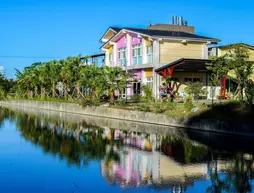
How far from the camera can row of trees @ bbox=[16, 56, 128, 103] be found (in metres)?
35.4

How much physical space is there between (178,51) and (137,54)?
4.56m

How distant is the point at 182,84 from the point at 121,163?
89.4 feet

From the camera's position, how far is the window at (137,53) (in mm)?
41656

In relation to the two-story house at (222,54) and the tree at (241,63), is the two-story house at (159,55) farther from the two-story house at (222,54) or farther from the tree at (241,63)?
the tree at (241,63)

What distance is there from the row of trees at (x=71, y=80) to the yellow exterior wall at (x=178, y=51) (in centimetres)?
566

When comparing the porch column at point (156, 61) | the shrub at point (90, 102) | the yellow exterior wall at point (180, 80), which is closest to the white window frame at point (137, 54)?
the porch column at point (156, 61)

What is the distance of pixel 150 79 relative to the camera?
4019cm

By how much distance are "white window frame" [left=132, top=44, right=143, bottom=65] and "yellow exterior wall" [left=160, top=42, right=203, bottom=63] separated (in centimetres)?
300

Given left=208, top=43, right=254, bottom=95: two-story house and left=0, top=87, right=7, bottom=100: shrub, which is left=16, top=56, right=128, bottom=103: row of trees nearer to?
left=0, top=87, right=7, bottom=100: shrub

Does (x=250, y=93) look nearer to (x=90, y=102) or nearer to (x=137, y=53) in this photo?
(x=90, y=102)

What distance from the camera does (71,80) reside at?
1671 inches

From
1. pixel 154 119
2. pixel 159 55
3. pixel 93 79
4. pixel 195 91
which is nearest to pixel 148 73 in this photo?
pixel 159 55

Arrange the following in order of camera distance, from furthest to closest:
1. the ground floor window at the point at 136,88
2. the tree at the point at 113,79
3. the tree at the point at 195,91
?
the ground floor window at the point at 136,88 → the tree at the point at 195,91 → the tree at the point at 113,79

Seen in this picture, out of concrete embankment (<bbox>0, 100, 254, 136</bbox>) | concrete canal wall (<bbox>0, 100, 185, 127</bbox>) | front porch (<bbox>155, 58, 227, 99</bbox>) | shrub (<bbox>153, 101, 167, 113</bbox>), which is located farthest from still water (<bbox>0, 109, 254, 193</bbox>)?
front porch (<bbox>155, 58, 227, 99</bbox>)
